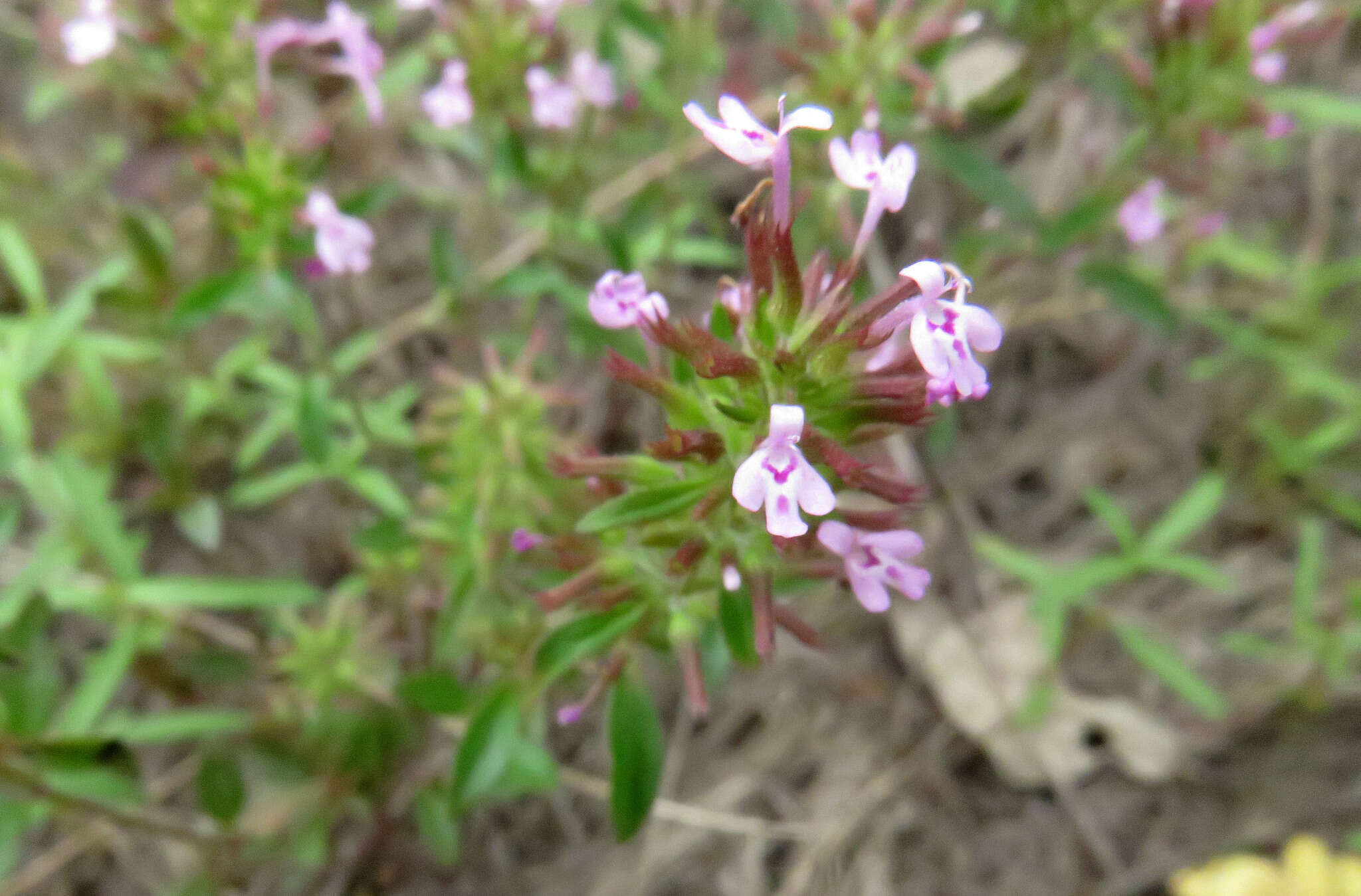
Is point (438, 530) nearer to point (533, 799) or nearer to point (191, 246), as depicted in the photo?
point (533, 799)

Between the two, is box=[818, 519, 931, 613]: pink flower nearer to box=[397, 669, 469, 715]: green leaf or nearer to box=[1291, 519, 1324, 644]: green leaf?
box=[397, 669, 469, 715]: green leaf

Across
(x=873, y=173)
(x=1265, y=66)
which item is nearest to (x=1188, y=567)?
(x=1265, y=66)

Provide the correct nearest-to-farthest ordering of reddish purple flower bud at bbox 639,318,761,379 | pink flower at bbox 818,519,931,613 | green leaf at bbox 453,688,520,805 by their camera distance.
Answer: reddish purple flower bud at bbox 639,318,761,379 → pink flower at bbox 818,519,931,613 → green leaf at bbox 453,688,520,805

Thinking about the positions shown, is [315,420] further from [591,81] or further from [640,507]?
[640,507]

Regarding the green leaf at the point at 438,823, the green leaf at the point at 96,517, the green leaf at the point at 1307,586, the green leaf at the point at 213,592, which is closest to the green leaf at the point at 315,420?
the green leaf at the point at 213,592

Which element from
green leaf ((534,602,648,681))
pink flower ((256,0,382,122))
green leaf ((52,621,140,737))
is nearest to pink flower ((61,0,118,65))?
pink flower ((256,0,382,122))

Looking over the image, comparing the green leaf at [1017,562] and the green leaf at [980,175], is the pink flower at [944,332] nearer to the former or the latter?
the green leaf at [980,175]
